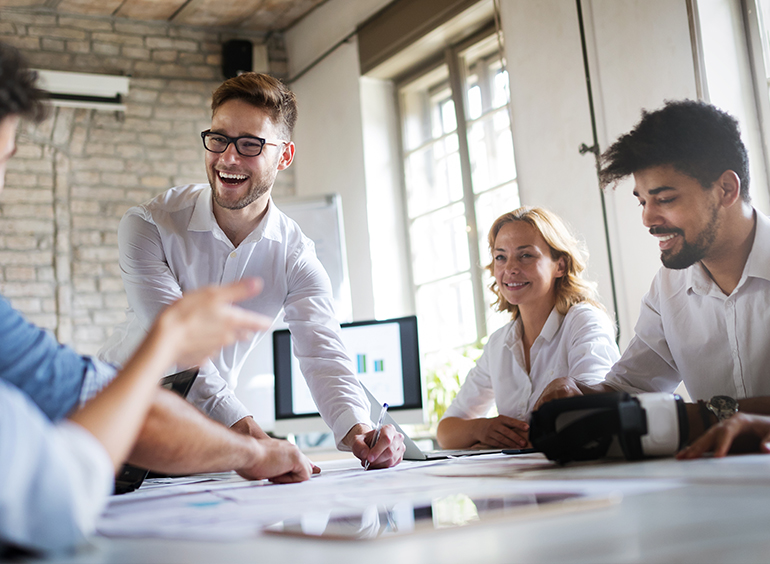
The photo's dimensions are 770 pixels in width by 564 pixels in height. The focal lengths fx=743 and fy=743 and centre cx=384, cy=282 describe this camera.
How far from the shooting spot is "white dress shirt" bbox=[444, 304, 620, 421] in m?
2.17

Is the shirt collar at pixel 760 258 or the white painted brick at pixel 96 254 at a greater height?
the white painted brick at pixel 96 254

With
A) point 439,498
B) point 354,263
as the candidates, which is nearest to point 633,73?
point 354,263

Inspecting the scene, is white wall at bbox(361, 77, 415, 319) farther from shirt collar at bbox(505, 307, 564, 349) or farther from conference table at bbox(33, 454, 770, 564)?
conference table at bbox(33, 454, 770, 564)

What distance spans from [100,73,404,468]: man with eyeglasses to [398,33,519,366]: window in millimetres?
2218

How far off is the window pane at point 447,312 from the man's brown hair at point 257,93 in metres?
2.51

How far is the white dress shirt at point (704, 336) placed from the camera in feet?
5.37

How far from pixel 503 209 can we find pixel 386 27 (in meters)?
1.43

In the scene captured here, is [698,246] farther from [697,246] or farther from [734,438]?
[734,438]

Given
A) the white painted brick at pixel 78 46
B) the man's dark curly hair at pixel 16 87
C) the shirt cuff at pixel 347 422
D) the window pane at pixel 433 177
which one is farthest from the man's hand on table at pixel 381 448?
the white painted brick at pixel 78 46

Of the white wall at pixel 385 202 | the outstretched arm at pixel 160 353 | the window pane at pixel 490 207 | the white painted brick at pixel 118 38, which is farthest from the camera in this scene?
the white painted brick at pixel 118 38

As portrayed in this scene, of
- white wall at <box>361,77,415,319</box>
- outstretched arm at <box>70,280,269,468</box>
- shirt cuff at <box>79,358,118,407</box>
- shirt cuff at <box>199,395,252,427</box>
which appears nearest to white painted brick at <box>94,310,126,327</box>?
white wall at <box>361,77,415,319</box>

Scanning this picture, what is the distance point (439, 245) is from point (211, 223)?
9.39 feet

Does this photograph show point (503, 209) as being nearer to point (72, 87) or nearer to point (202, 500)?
point (72, 87)

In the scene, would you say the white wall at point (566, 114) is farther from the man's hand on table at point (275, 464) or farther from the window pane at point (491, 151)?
the man's hand on table at point (275, 464)
